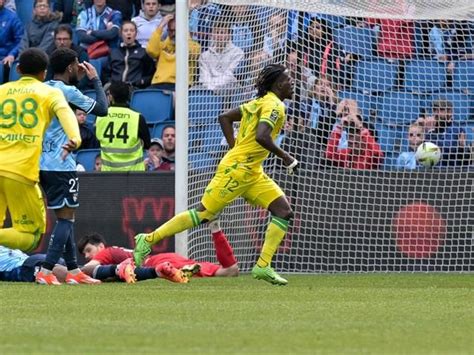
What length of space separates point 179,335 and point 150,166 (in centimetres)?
969

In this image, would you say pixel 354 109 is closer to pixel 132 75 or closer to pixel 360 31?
pixel 360 31

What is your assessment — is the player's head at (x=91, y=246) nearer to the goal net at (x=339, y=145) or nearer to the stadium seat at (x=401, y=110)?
the goal net at (x=339, y=145)

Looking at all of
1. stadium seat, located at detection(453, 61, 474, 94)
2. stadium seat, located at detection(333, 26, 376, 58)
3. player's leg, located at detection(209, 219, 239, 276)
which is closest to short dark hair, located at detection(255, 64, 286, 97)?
player's leg, located at detection(209, 219, 239, 276)

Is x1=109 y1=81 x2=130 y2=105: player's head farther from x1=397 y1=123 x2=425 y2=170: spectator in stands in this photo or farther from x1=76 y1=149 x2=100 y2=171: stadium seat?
x1=397 y1=123 x2=425 y2=170: spectator in stands

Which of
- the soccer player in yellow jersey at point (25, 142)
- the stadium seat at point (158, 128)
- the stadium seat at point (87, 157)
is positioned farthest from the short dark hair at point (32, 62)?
the stadium seat at point (158, 128)

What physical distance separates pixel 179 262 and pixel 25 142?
2.56 m

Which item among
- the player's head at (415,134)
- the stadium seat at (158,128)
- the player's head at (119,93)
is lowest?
the stadium seat at (158,128)

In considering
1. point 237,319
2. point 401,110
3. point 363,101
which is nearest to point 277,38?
point 363,101

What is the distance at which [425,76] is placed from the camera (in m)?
15.5

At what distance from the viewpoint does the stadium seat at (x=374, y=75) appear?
1552 centimetres

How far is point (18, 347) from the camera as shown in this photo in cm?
684

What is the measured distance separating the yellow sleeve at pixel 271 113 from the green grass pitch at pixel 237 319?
154 cm

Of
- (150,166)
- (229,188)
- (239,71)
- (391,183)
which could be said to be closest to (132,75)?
(150,166)

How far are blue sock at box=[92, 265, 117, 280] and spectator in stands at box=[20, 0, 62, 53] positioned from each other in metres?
7.27
